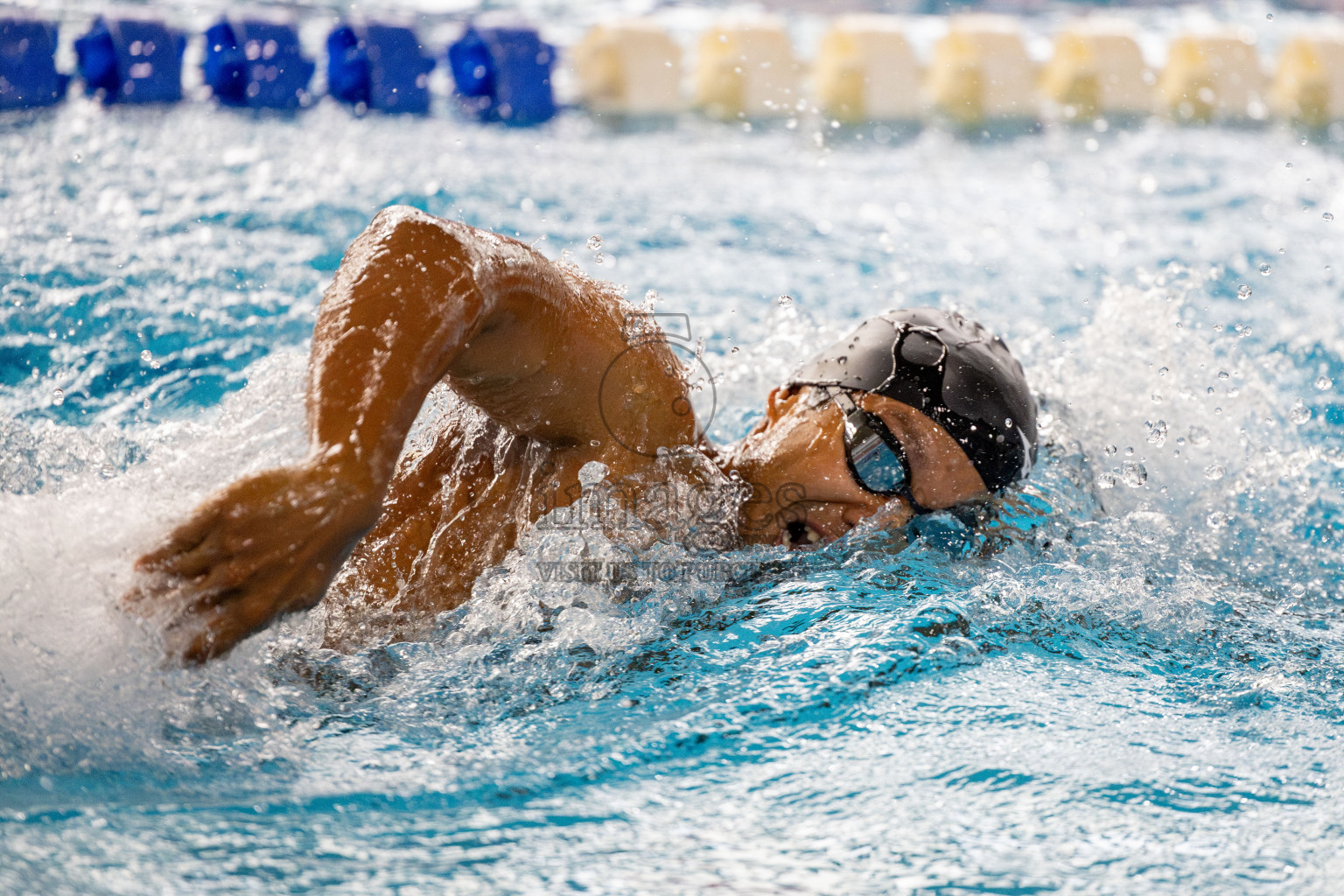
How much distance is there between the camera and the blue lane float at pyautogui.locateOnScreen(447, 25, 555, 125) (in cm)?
613

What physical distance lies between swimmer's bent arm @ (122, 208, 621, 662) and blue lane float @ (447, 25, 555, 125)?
4861mm

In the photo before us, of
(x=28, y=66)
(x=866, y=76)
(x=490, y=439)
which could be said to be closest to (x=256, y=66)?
(x=28, y=66)

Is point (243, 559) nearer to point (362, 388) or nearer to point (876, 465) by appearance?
point (362, 388)

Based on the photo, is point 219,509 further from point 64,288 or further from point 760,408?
point 64,288

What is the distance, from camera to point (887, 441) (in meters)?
1.97

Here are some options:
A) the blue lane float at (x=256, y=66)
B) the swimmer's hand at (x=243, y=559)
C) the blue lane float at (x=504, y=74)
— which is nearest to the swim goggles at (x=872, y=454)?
the swimmer's hand at (x=243, y=559)

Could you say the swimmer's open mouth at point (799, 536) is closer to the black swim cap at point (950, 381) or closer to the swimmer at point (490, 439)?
the swimmer at point (490, 439)

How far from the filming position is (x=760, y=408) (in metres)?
3.09

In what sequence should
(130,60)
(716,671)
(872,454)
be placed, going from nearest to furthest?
(716,671) → (872,454) → (130,60)

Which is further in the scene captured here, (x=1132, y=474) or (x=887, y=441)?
(x=1132, y=474)

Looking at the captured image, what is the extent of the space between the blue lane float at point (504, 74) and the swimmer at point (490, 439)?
177 inches

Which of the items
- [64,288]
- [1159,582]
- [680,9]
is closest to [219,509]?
[1159,582]

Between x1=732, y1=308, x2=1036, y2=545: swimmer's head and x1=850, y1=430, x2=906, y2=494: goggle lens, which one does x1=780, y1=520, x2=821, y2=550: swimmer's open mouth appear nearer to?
x1=732, y1=308, x2=1036, y2=545: swimmer's head

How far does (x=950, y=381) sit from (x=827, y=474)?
11.2 inches
